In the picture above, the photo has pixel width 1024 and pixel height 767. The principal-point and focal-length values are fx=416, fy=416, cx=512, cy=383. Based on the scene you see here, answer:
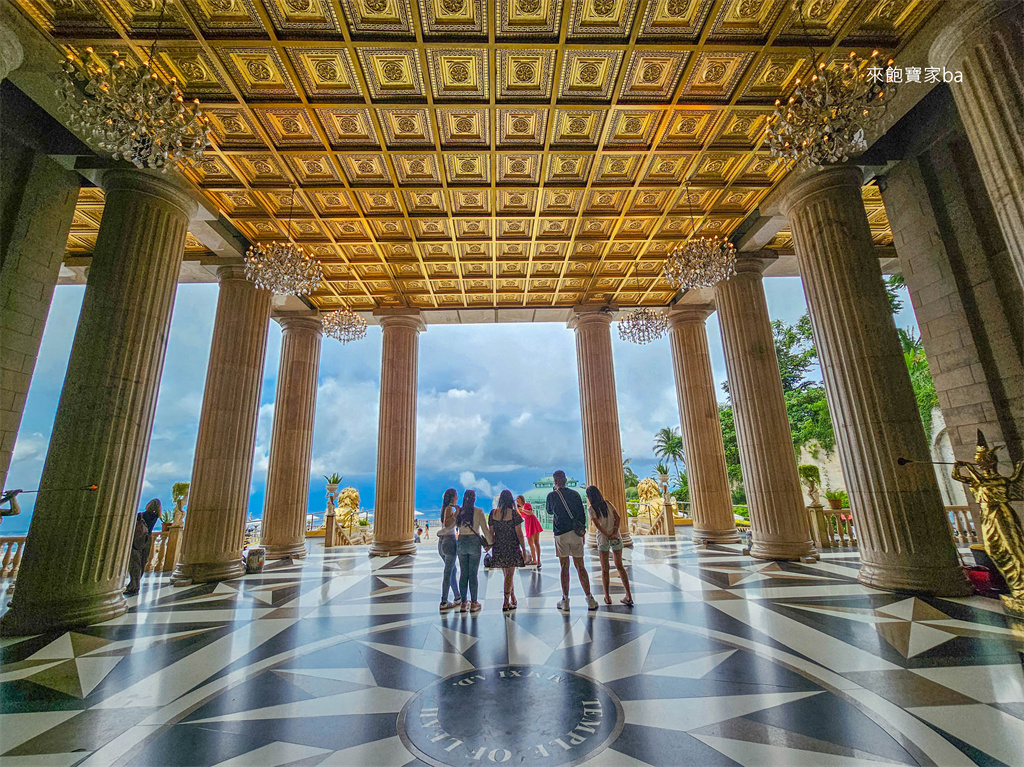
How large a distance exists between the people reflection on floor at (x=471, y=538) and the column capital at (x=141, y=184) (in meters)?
6.50

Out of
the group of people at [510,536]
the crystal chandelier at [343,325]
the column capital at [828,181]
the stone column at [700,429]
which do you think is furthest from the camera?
the stone column at [700,429]

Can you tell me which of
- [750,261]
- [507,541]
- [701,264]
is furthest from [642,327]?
[507,541]

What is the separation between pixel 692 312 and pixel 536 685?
11262mm

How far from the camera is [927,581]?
5105 millimetres

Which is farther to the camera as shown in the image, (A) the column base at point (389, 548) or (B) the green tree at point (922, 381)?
(B) the green tree at point (922, 381)

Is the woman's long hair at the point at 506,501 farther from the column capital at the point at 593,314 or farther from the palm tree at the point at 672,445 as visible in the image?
the palm tree at the point at 672,445

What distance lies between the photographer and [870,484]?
5.60 meters

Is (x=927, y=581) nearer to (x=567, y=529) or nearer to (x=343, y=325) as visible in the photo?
(x=567, y=529)

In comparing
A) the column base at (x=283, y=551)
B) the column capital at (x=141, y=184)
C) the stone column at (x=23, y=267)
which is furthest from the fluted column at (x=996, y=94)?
the column base at (x=283, y=551)

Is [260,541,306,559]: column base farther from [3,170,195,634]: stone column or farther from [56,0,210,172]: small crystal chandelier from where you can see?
[56,0,210,172]: small crystal chandelier

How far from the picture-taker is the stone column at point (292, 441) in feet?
34.1

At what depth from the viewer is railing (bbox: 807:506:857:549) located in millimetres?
9258

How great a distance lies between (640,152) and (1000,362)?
5.69m

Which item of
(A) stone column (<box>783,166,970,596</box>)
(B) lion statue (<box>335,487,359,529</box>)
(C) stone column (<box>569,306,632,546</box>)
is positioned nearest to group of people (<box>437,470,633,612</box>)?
(A) stone column (<box>783,166,970,596</box>)
